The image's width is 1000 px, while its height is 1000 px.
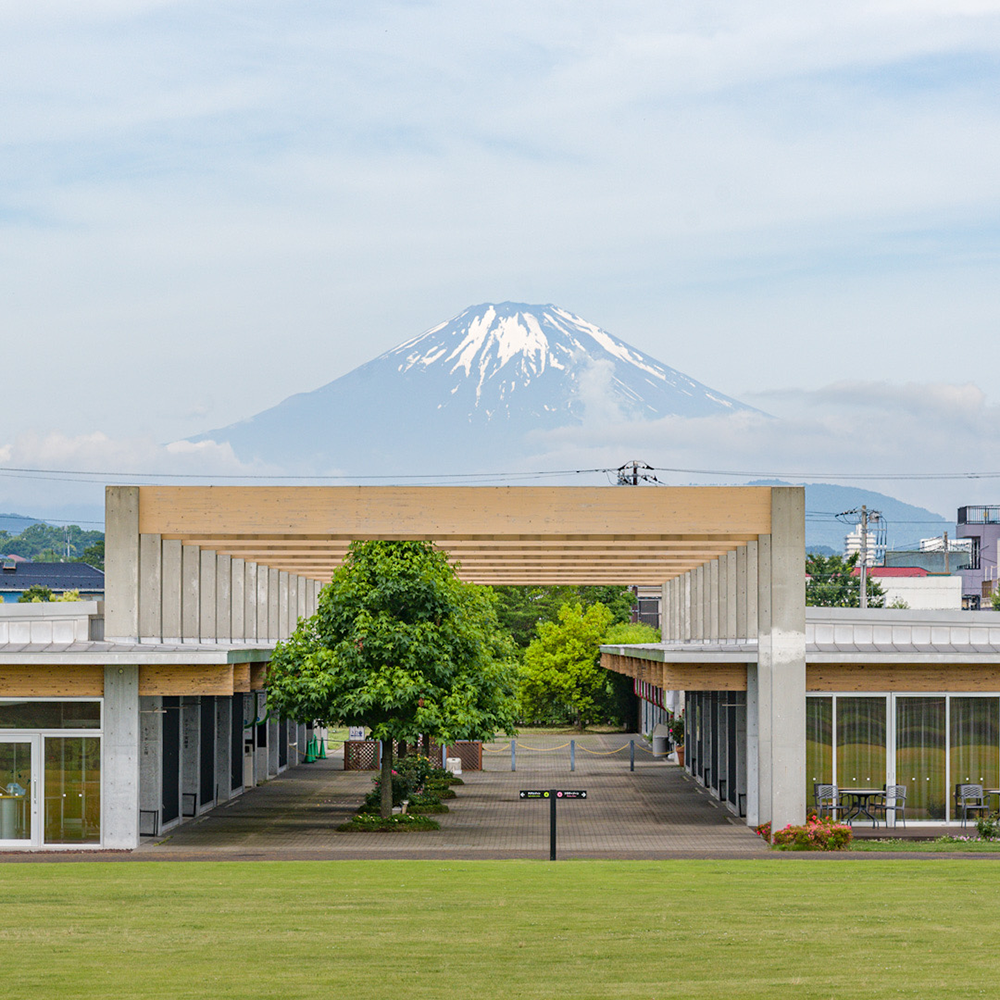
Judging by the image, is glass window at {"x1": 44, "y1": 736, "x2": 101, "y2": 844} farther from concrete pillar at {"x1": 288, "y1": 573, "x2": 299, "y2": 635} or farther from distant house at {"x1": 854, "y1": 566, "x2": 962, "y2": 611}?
distant house at {"x1": 854, "y1": 566, "x2": 962, "y2": 611}

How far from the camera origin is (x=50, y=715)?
82.3ft

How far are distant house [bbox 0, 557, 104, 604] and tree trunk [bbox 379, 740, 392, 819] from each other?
4177 inches

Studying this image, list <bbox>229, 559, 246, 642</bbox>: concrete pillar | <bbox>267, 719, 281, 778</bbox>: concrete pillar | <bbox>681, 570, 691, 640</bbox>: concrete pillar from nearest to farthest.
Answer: <bbox>229, 559, 246, 642</bbox>: concrete pillar < <bbox>681, 570, 691, 640</bbox>: concrete pillar < <bbox>267, 719, 281, 778</bbox>: concrete pillar

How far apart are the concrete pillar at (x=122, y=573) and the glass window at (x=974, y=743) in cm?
1568

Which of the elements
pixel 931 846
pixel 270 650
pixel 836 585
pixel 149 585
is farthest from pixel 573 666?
pixel 836 585

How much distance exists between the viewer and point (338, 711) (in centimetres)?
2683

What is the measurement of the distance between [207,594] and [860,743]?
45.6ft

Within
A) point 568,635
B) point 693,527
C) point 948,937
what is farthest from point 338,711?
point 568,635

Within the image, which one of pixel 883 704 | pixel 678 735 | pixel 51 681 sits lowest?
pixel 678 735

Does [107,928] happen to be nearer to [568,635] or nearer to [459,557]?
[459,557]

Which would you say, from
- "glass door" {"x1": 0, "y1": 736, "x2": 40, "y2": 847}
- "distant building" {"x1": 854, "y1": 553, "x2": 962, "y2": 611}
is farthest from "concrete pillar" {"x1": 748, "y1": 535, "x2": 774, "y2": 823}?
"distant building" {"x1": 854, "y1": 553, "x2": 962, "y2": 611}

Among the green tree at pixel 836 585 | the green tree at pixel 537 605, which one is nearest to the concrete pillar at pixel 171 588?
the green tree at pixel 537 605

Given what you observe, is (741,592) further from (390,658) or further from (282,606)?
(282,606)

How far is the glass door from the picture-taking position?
25078 millimetres
